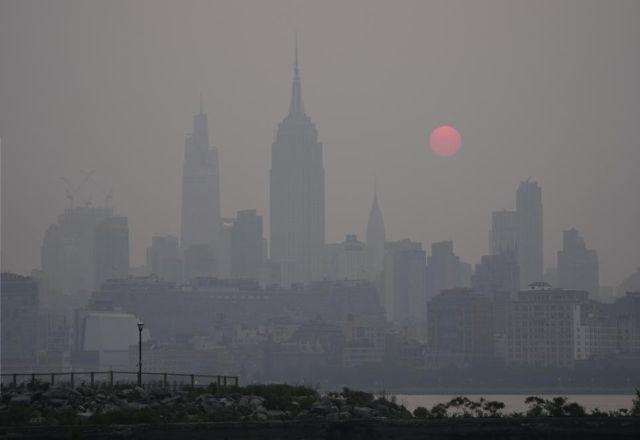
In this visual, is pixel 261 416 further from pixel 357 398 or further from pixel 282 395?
pixel 357 398

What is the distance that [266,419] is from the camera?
48781mm

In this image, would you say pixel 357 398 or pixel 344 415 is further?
pixel 357 398

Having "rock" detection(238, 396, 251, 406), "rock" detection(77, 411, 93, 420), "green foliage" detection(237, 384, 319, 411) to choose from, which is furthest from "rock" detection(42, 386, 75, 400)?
"green foliage" detection(237, 384, 319, 411)

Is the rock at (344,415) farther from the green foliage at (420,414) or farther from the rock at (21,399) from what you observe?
the rock at (21,399)

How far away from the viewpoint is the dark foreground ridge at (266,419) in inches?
1844

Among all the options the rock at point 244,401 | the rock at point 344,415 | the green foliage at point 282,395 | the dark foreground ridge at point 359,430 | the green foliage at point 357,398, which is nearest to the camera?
the dark foreground ridge at point 359,430

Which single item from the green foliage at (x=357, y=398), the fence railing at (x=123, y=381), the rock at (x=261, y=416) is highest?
the fence railing at (x=123, y=381)

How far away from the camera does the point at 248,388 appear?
185 ft

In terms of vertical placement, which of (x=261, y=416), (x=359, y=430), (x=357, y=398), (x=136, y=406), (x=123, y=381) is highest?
(x=123, y=381)

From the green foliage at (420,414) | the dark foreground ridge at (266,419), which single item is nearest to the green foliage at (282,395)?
the dark foreground ridge at (266,419)

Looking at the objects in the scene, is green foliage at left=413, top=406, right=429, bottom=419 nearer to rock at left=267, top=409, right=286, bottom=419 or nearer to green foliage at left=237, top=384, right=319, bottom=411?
green foliage at left=237, top=384, right=319, bottom=411

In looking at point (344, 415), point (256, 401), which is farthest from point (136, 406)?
point (344, 415)

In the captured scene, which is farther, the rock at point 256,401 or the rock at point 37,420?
the rock at point 256,401

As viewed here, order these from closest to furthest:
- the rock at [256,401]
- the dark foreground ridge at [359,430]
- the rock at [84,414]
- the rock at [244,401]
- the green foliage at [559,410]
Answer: the dark foreground ridge at [359,430], the rock at [84,414], the green foliage at [559,410], the rock at [256,401], the rock at [244,401]
